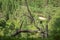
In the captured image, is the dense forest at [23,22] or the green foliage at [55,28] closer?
the green foliage at [55,28]

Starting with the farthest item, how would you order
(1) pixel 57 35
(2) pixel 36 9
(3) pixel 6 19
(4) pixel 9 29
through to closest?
1. (2) pixel 36 9
2. (3) pixel 6 19
3. (4) pixel 9 29
4. (1) pixel 57 35

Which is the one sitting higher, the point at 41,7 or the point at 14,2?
the point at 14,2

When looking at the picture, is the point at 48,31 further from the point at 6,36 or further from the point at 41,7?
the point at 41,7

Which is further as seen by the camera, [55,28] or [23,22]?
[23,22]

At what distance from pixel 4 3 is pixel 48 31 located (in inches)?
107

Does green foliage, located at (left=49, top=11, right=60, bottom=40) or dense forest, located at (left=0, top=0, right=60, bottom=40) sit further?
dense forest, located at (left=0, top=0, right=60, bottom=40)

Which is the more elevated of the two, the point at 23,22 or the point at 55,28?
the point at 55,28

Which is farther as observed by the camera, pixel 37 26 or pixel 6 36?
pixel 37 26

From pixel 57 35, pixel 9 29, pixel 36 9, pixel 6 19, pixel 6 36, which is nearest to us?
pixel 57 35

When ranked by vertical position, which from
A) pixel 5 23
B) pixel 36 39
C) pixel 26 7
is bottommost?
pixel 36 39

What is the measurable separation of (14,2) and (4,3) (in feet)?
1.80

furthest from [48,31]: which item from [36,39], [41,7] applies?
[41,7]

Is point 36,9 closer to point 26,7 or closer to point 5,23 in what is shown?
point 26,7

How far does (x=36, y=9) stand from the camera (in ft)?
39.2
